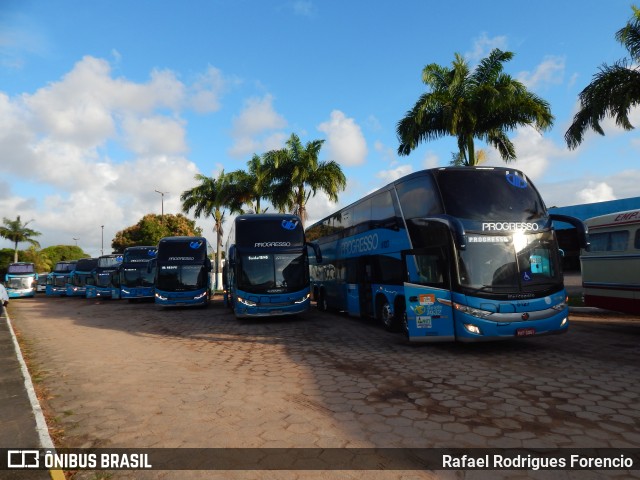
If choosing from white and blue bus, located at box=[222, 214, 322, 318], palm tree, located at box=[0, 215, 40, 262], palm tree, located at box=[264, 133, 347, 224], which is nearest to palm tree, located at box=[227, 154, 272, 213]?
palm tree, located at box=[264, 133, 347, 224]

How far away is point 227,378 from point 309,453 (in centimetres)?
353

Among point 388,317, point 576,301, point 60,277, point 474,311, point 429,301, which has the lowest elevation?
point 576,301

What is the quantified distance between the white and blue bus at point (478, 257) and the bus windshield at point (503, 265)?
20 millimetres

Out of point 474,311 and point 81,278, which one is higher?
point 81,278

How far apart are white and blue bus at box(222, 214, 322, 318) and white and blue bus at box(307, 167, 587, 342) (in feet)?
18.0

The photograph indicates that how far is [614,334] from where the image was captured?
34.5 feet

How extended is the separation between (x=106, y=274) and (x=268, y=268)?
25.9m

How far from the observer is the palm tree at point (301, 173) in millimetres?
28109

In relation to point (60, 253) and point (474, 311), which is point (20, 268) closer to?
point (474, 311)

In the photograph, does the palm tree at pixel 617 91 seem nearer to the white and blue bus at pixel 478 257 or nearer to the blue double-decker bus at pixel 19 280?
the white and blue bus at pixel 478 257

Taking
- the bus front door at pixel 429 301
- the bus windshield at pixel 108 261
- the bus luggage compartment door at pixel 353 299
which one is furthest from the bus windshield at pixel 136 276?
the bus front door at pixel 429 301

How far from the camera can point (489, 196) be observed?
8.98m

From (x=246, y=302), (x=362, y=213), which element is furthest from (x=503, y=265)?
(x=246, y=302)

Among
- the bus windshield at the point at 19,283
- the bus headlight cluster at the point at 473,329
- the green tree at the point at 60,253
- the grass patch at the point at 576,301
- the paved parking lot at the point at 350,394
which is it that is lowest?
the paved parking lot at the point at 350,394
